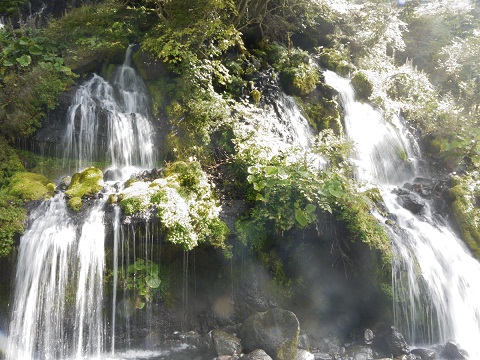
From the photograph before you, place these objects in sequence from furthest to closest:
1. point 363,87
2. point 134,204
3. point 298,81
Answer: point 363,87 < point 298,81 < point 134,204

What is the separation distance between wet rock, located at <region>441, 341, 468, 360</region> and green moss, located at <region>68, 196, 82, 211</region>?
7.01 m

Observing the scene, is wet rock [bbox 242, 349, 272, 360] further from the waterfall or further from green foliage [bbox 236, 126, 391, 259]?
the waterfall

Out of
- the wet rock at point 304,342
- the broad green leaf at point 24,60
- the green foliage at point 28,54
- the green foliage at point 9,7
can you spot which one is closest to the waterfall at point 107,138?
the green foliage at point 28,54

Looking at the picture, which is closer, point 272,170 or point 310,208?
point 310,208

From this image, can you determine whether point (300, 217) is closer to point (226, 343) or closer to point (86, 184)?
point (226, 343)

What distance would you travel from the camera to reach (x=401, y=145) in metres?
11.9

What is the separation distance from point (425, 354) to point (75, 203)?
676 centimetres

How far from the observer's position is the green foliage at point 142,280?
631 cm

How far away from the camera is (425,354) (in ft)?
21.9

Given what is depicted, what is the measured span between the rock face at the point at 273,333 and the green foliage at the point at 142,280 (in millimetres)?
1725

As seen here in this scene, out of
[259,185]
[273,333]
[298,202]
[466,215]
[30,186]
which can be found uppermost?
[30,186]

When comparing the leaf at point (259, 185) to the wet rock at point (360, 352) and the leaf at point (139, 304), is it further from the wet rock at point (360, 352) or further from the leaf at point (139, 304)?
the wet rock at point (360, 352)

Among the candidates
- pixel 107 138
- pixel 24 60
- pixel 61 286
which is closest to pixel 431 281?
pixel 61 286

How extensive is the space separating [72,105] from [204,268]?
A: 5080mm
